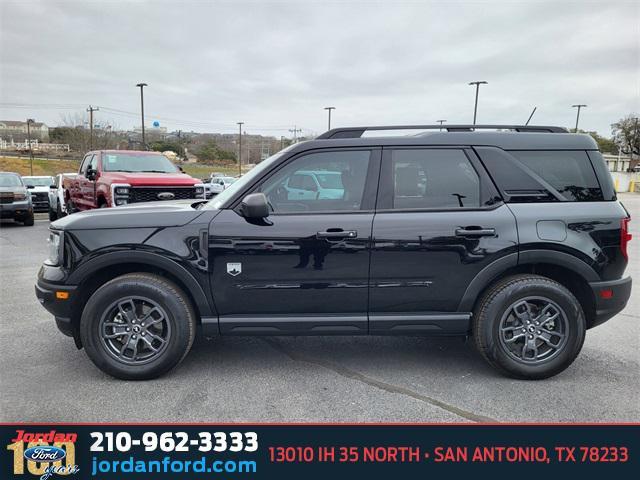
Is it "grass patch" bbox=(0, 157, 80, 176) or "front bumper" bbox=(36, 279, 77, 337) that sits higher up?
"grass patch" bbox=(0, 157, 80, 176)

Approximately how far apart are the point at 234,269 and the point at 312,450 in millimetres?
1410

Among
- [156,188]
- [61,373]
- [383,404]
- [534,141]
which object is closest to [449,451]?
[383,404]

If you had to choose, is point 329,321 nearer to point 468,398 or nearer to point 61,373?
point 468,398

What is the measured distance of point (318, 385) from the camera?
349 centimetres

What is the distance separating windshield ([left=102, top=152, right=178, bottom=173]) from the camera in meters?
10.2

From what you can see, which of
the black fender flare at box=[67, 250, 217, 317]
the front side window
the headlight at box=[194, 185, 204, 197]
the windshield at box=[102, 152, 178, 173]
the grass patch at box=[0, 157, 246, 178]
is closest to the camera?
the black fender flare at box=[67, 250, 217, 317]

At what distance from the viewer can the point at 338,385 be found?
3.50 m

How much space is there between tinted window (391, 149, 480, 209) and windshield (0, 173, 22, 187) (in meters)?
13.7

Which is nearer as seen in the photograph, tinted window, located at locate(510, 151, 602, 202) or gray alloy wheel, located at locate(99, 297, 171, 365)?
gray alloy wheel, located at locate(99, 297, 171, 365)

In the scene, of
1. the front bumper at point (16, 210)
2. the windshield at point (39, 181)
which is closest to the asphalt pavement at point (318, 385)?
the front bumper at point (16, 210)

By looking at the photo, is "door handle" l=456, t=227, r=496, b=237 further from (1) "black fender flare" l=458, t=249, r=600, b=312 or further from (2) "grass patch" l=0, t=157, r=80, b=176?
(2) "grass patch" l=0, t=157, r=80, b=176

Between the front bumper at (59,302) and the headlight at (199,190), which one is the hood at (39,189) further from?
the front bumper at (59,302)

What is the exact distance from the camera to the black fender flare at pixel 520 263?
3514 mm

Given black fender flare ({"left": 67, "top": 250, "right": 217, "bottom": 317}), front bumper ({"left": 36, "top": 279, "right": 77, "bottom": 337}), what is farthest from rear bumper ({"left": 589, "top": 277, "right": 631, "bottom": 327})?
front bumper ({"left": 36, "top": 279, "right": 77, "bottom": 337})
